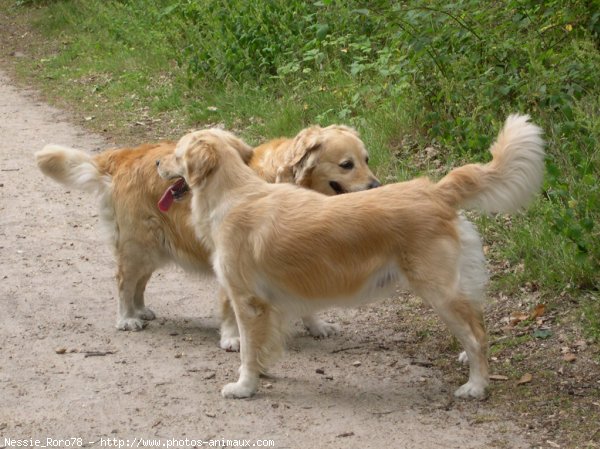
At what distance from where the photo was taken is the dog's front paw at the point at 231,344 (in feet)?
19.7

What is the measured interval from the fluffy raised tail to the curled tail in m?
2.57

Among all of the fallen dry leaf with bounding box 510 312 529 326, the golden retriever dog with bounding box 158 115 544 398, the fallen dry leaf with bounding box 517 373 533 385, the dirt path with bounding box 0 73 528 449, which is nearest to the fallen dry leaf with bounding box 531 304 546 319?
the fallen dry leaf with bounding box 510 312 529 326

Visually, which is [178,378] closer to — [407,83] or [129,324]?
[129,324]

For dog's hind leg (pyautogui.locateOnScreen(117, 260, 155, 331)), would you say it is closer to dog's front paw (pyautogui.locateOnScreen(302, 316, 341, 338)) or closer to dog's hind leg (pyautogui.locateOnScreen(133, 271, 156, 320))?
dog's hind leg (pyautogui.locateOnScreen(133, 271, 156, 320))

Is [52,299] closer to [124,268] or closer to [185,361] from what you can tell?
[124,268]

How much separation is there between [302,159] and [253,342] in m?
1.54

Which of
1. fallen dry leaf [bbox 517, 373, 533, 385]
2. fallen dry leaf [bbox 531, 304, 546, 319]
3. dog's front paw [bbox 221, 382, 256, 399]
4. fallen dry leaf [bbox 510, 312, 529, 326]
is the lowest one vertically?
dog's front paw [bbox 221, 382, 256, 399]

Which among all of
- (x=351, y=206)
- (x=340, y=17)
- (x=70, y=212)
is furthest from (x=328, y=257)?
(x=340, y=17)

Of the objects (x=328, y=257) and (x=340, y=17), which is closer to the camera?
(x=328, y=257)

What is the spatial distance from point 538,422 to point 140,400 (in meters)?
2.18

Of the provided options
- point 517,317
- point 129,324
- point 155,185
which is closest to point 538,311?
point 517,317

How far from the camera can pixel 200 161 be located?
542cm

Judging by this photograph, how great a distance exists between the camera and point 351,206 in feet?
16.8

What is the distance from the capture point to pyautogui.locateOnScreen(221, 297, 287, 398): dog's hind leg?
5.26 meters
